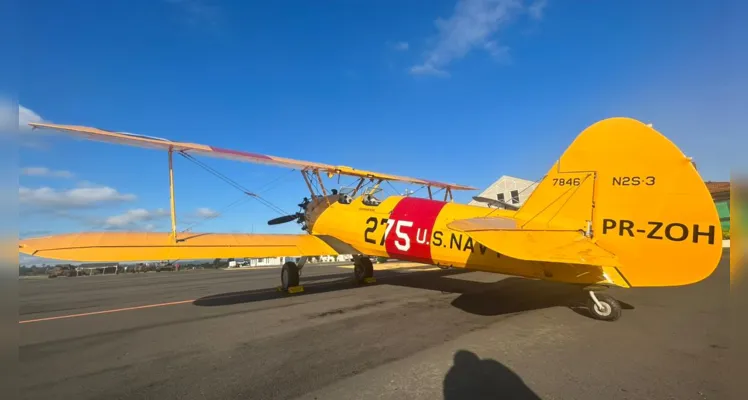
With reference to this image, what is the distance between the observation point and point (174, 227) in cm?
823

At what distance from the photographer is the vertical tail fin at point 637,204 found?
194 inches

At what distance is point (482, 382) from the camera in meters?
3.43

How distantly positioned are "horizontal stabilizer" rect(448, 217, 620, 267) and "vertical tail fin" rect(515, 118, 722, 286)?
1.08ft

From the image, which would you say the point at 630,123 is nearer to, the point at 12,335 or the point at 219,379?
the point at 219,379

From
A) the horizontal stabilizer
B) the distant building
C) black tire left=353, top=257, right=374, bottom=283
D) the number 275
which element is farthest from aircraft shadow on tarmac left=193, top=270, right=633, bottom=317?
the distant building

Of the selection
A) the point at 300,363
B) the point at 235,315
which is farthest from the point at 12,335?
the point at 235,315

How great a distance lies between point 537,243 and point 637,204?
1710mm

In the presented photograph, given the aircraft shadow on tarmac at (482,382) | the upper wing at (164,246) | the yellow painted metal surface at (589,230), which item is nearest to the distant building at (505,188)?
the upper wing at (164,246)

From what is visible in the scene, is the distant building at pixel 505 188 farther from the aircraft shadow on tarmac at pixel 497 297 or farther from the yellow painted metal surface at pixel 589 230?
the yellow painted metal surface at pixel 589 230

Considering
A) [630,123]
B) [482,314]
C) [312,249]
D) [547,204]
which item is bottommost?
[482,314]

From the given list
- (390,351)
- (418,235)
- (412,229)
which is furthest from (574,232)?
(390,351)

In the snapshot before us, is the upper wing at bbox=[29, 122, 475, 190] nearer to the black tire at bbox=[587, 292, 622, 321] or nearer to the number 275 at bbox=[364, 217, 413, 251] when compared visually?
the number 275 at bbox=[364, 217, 413, 251]

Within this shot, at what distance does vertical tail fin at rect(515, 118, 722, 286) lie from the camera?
493 centimetres

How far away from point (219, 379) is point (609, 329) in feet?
18.3
